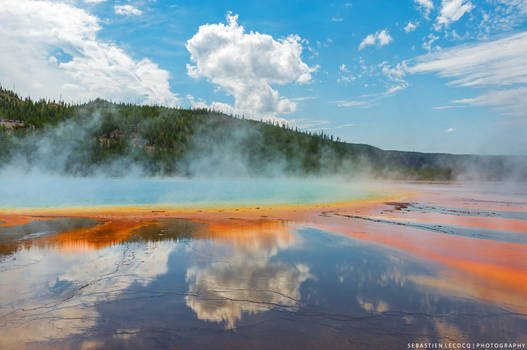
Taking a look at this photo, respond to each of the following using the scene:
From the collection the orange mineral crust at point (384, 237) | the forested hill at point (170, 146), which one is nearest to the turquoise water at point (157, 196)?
the orange mineral crust at point (384, 237)

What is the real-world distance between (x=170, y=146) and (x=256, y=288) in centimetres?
10978

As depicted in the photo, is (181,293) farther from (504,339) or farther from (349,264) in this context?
(504,339)

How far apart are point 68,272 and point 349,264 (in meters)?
6.98

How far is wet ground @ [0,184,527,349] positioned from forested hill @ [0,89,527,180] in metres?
89.8

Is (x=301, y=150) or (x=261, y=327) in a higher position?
(x=301, y=150)

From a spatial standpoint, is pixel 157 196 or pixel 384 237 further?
pixel 157 196

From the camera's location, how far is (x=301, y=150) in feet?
412

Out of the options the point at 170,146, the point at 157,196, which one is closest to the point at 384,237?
the point at 157,196

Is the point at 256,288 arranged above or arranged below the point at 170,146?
below

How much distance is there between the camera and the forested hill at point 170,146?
94.4m

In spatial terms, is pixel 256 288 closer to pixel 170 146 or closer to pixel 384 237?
pixel 384 237

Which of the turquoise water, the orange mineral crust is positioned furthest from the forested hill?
the orange mineral crust

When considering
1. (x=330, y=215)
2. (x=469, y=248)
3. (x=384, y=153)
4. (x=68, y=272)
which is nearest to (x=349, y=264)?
(x=469, y=248)

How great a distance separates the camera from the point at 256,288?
643 cm
